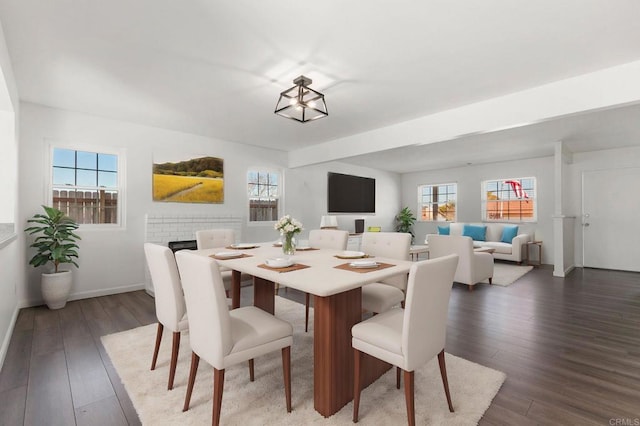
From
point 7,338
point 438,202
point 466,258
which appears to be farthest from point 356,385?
point 438,202

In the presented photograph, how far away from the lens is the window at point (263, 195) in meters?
5.71

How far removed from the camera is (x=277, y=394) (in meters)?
1.89

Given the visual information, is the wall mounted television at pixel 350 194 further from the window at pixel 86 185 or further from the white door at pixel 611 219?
the white door at pixel 611 219

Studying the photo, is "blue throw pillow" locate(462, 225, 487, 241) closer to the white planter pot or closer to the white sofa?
the white sofa

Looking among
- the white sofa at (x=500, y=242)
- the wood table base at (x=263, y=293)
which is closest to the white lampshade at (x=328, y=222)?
the white sofa at (x=500, y=242)

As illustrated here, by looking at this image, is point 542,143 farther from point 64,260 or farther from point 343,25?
point 64,260

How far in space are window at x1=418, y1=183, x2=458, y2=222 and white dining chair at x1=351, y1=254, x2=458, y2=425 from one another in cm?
742

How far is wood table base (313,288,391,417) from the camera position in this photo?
170cm

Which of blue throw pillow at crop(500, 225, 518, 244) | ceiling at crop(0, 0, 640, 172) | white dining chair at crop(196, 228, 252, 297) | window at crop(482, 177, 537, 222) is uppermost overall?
ceiling at crop(0, 0, 640, 172)

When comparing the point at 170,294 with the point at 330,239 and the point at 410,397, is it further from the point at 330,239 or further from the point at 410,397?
the point at 330,239

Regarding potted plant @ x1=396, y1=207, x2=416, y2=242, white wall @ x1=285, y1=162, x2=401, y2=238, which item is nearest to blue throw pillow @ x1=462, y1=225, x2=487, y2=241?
potted plant @ x1=396, y1=207, x2=416, y2=242

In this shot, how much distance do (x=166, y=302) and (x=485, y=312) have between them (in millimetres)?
3285

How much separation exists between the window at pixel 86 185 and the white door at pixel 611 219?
867 cm

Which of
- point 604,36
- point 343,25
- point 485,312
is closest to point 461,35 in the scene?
point 343,25
